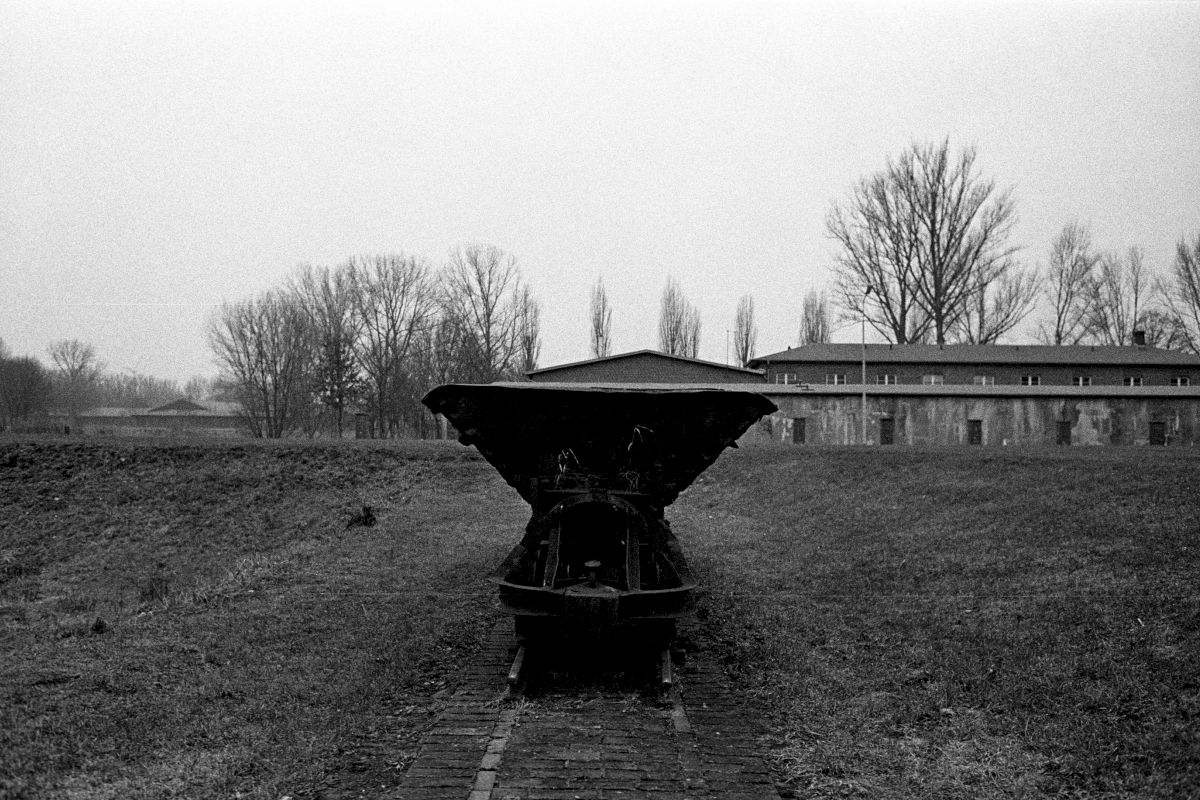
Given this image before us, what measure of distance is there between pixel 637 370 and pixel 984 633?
116 ft

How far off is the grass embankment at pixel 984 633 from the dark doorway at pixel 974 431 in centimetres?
2975

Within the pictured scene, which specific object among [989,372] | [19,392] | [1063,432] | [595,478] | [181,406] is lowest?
[595,478]

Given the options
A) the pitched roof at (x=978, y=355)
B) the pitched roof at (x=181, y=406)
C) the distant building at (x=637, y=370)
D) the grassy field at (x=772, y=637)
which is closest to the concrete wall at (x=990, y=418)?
the distant building at (x=637, y=370)

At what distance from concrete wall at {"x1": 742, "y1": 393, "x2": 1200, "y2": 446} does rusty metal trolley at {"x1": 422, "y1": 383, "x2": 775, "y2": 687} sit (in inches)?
1448

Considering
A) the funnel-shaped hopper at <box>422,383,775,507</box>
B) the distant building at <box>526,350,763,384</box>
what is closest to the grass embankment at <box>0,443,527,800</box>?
the funnel-shaped hopper at <box>422,383,775,507</box>

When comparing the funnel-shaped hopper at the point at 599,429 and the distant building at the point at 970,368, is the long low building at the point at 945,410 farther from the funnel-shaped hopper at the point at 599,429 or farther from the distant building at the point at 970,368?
the funnel-shaped hopper at the point at 599,429

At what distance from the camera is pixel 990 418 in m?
46.3

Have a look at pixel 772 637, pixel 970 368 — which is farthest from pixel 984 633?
pixel 970 368

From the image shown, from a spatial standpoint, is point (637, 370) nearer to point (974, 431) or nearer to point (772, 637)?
point (974, 431)

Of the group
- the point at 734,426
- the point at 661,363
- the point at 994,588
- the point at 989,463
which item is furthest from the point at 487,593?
the point at 661,363

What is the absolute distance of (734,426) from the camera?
830 centimetres

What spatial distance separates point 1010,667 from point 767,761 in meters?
2.73

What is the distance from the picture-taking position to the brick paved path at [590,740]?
16.7ft

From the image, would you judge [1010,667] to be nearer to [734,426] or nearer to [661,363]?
[734,426]
